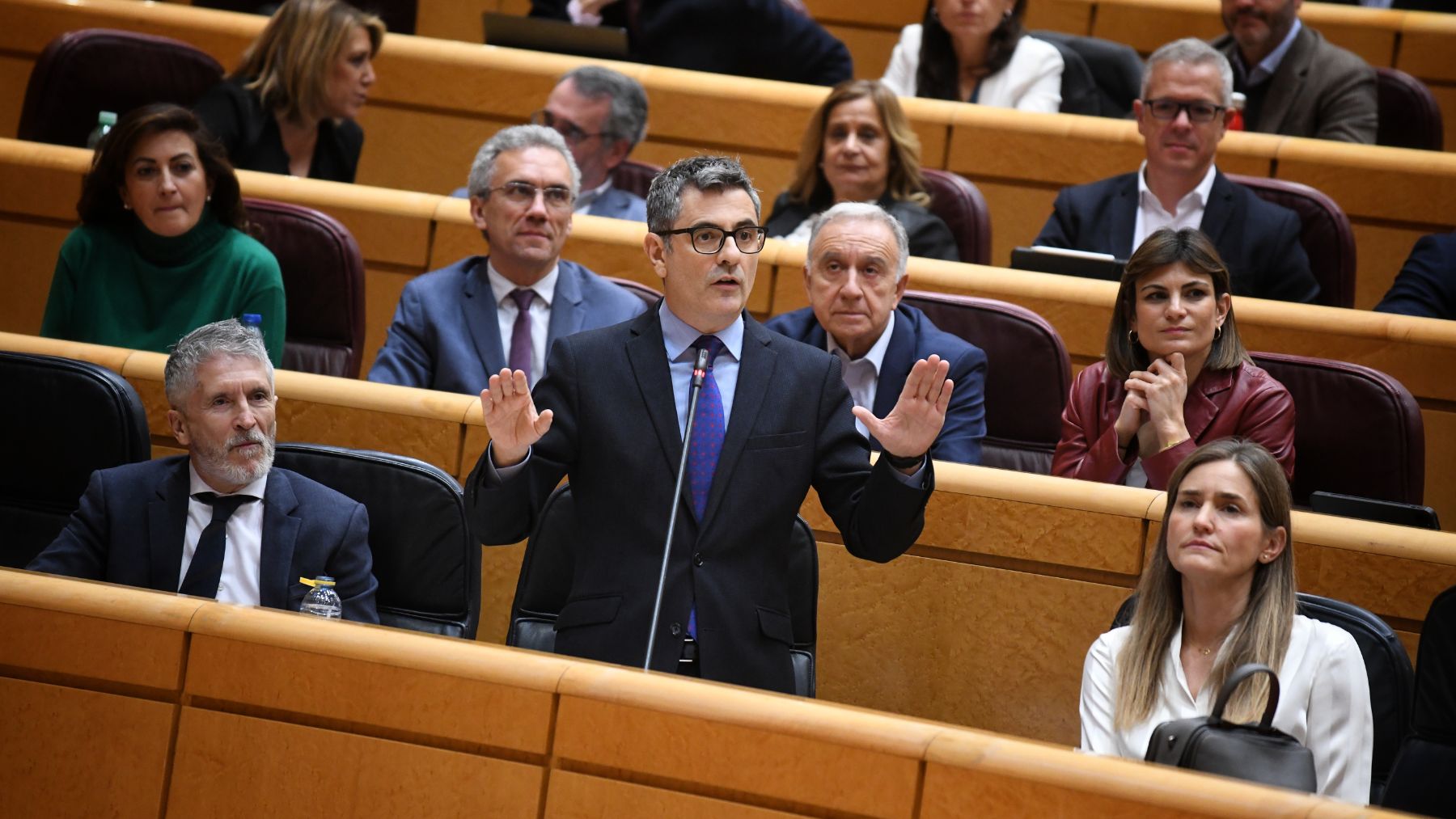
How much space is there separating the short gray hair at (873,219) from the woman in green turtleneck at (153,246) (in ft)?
2.87

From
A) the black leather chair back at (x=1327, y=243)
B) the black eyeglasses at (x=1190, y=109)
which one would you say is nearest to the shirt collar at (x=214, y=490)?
the black eyeglasses at (x=1190, y=109)

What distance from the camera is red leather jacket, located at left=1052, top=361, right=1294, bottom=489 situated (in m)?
2.30

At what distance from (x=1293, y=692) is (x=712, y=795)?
64cm

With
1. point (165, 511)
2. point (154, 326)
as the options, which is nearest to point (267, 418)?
point (165, 511)

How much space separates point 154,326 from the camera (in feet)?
9.17

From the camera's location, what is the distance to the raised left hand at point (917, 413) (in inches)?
68.2

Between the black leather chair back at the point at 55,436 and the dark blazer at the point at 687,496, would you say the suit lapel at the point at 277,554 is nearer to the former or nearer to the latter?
the black leather chair back at the point at 55,436

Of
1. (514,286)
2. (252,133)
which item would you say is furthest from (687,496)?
(252,133)

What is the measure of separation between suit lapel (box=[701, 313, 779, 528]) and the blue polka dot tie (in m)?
0.01

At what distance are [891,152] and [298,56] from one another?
118cm

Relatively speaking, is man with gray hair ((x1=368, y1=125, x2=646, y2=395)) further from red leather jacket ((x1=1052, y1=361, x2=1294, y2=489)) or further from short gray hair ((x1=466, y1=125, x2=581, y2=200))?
red leather jacket ((x1=1052, y1=361, x2=1294, y2=489))

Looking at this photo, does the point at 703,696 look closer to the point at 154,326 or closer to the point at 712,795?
the point at 712,795

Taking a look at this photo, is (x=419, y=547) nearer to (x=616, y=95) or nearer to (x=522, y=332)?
(x=522, y=332)

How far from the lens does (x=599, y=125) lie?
3.33 meters
